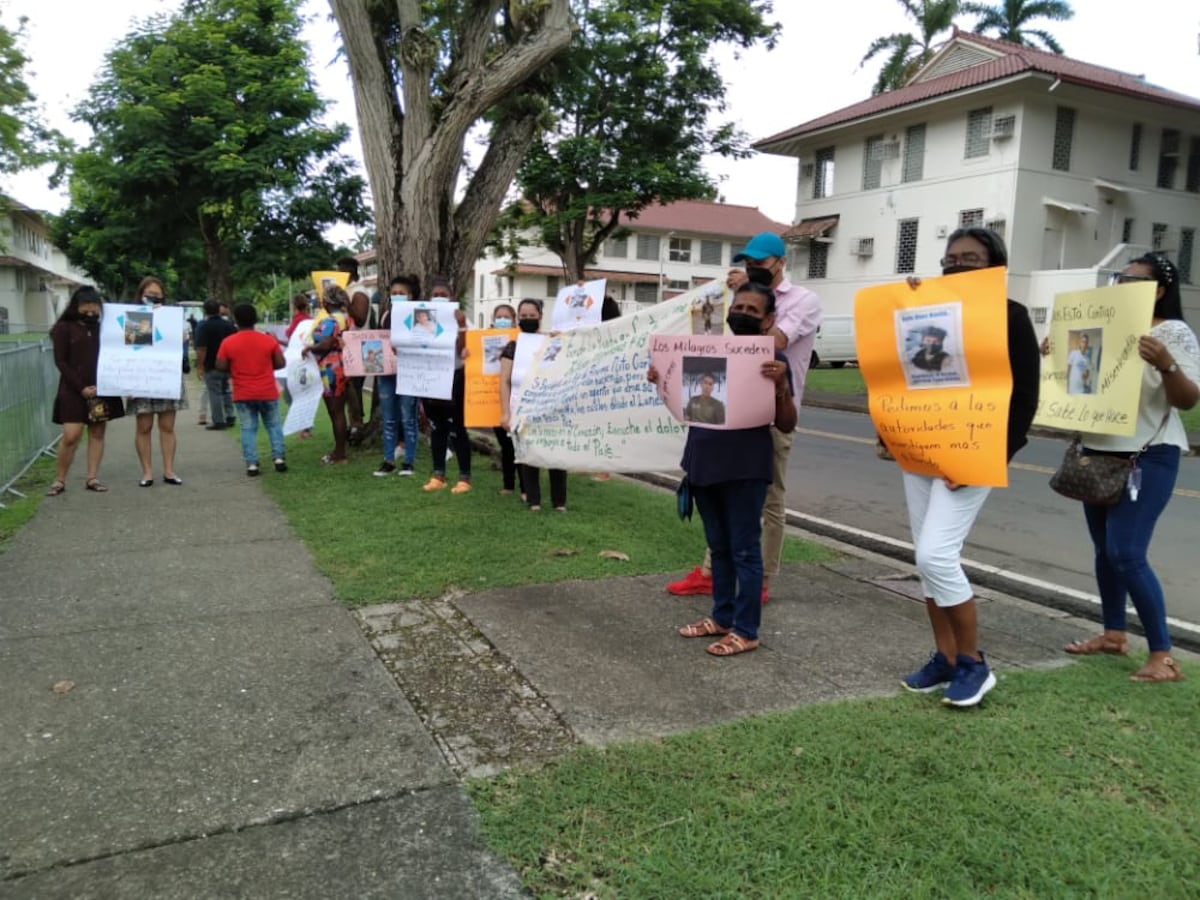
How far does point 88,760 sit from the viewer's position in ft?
10.5

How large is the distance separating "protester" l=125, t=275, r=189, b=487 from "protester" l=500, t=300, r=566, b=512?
Result: 3.12 m

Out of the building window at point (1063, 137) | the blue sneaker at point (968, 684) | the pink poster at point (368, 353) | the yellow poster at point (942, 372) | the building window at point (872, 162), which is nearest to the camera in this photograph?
the yellow poster at point (942, 372)

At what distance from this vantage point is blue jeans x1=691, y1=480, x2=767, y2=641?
14.2 feet

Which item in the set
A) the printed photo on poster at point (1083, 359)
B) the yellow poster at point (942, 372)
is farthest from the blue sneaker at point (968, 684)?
the printed photo on poster at point (1083, 359)

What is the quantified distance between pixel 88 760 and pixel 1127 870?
3.40m

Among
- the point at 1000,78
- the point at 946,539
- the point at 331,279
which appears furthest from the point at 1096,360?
the point at 1000,78

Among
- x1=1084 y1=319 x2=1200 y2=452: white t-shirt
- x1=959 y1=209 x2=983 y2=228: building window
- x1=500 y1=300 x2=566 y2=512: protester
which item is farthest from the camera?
x1=959 y1=209 x2=983 y2=228: building window

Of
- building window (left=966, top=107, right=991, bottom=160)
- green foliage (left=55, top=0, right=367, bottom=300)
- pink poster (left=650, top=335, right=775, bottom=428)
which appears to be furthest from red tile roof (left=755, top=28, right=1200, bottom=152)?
pink poster (left=650, top=335, right=775, bottom=428)

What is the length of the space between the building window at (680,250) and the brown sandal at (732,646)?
181 ft

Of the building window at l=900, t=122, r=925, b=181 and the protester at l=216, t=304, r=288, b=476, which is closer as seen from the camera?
the protester at l=216, t=304, r=288, b=476

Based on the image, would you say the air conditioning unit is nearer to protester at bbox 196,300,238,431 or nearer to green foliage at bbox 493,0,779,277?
green foliage at bbox 493,0,779,277

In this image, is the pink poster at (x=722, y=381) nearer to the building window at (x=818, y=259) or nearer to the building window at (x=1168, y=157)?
the building window at (x=818, y=259)

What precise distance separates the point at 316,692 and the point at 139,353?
5.43 metres

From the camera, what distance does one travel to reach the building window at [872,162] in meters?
30.9
